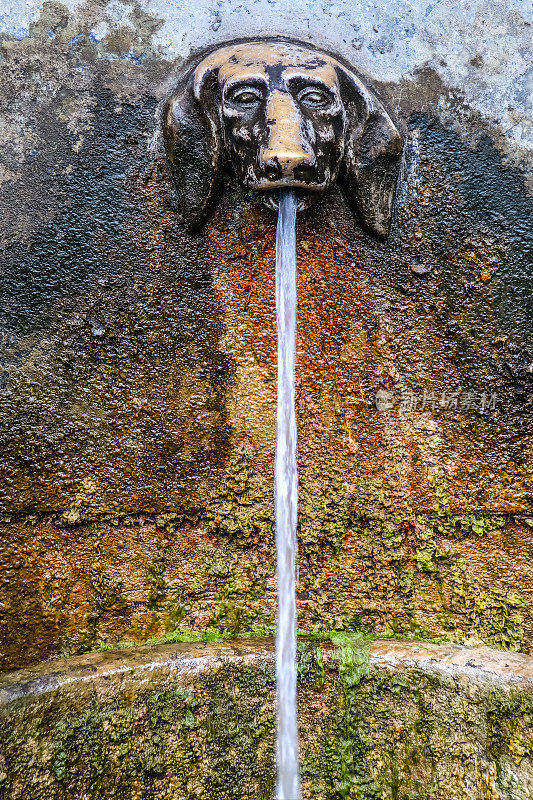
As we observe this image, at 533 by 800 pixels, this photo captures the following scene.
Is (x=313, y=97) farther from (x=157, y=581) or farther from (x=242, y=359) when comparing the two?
(x=157, y=581)

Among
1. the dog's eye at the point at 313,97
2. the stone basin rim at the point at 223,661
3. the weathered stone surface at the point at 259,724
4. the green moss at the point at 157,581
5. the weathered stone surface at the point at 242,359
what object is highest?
the dog's eye at the point at 313,97

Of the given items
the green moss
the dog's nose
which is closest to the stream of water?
the dog's nose

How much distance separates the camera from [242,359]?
62.2 inches

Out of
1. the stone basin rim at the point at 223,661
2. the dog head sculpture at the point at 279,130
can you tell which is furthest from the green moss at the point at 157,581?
the dog head sculpture at the point at 279,130

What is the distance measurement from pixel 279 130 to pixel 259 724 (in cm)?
131

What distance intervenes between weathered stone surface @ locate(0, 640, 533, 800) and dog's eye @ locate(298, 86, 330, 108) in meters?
1.23

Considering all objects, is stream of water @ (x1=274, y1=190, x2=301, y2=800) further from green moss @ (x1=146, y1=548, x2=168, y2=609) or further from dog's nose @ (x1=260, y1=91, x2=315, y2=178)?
green moss @ (x1=146, y1=548, x2=168, y2=609)

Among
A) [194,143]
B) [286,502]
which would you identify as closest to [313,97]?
[194,143]

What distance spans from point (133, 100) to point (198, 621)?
1.28 metres

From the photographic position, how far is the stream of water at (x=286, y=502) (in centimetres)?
144

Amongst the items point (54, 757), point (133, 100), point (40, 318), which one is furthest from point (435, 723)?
point (133, 100)

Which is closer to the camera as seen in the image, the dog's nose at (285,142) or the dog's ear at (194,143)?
the dog's nose at (285,142)

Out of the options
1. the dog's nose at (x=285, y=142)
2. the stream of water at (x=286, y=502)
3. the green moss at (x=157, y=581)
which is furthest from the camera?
the green moss at (x=157, y=581)

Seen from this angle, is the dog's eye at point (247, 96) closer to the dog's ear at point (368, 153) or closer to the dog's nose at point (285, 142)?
the dog's nose at point (285, 142)
